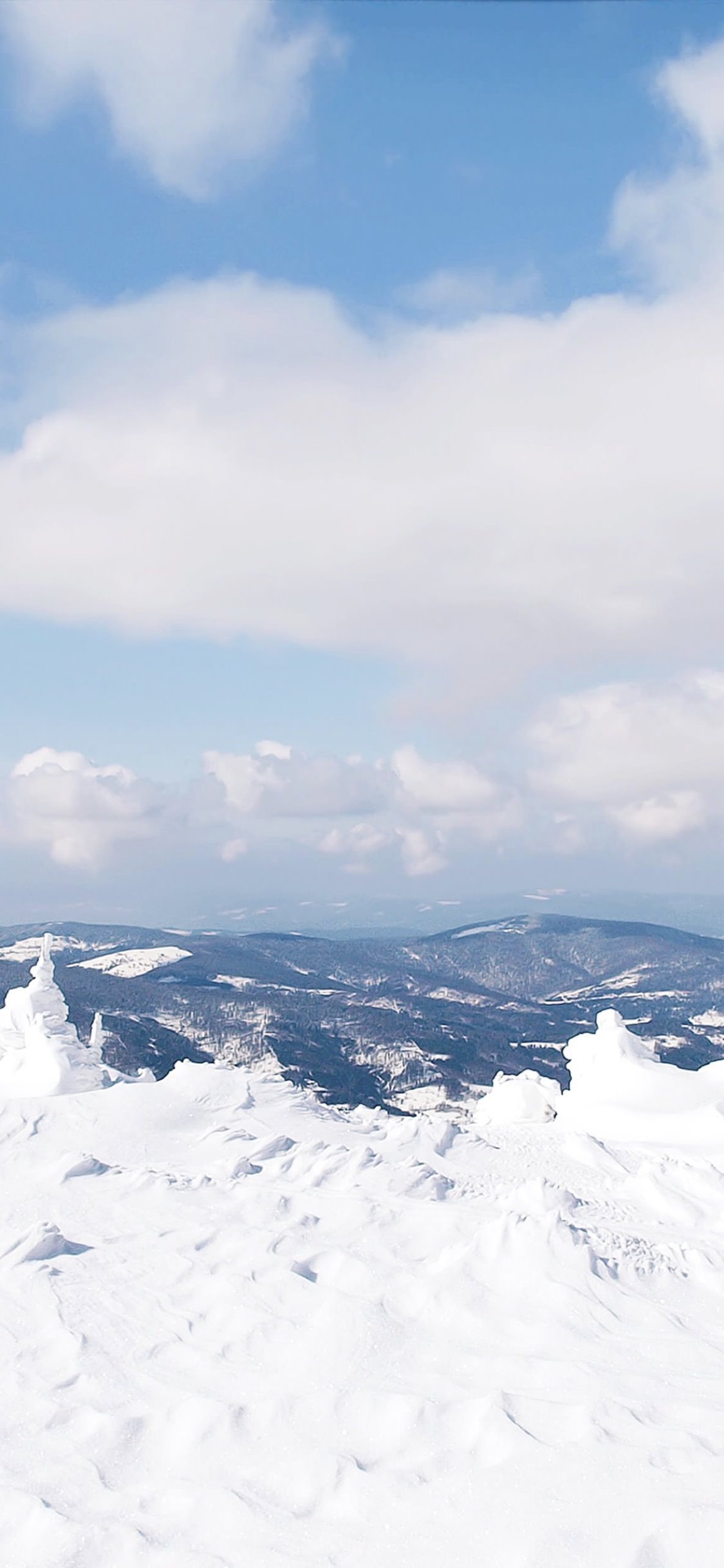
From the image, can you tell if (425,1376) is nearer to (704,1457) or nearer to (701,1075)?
(704,1457)

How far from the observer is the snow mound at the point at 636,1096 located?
44.1m

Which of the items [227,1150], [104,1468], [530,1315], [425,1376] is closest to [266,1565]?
[104,1468]

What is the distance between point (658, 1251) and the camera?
90.0ft

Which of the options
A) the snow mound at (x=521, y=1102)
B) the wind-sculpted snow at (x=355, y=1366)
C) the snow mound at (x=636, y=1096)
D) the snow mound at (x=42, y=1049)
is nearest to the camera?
the wind-sculpted snow at (x=355, y=1366)

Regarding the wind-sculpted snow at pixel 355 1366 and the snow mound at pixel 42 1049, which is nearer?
the wind-sculpted snow at pixel 355 1366

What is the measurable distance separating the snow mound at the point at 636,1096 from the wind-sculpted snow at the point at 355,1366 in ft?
27.8

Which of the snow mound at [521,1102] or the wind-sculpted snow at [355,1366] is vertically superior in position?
the wind-sculpted snow at [355,1366]

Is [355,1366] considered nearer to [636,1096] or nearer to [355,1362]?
[355,1362]

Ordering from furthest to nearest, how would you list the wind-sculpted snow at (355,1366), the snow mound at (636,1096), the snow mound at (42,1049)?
the snow mound at (42,1049), the snow mound at (636,1096), the wind-sculpted snow at (355,1366)

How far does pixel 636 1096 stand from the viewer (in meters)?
48.5

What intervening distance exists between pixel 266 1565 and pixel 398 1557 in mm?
2183

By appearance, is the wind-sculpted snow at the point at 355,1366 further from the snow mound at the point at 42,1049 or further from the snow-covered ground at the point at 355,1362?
the snow mound at the point at 42,1049

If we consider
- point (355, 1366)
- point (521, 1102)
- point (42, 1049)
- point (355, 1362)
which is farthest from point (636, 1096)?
point (42, 1049)

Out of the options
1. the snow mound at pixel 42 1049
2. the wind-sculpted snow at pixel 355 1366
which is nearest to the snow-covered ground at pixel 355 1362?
the wind-sculpted snow at pixel 355 1366
